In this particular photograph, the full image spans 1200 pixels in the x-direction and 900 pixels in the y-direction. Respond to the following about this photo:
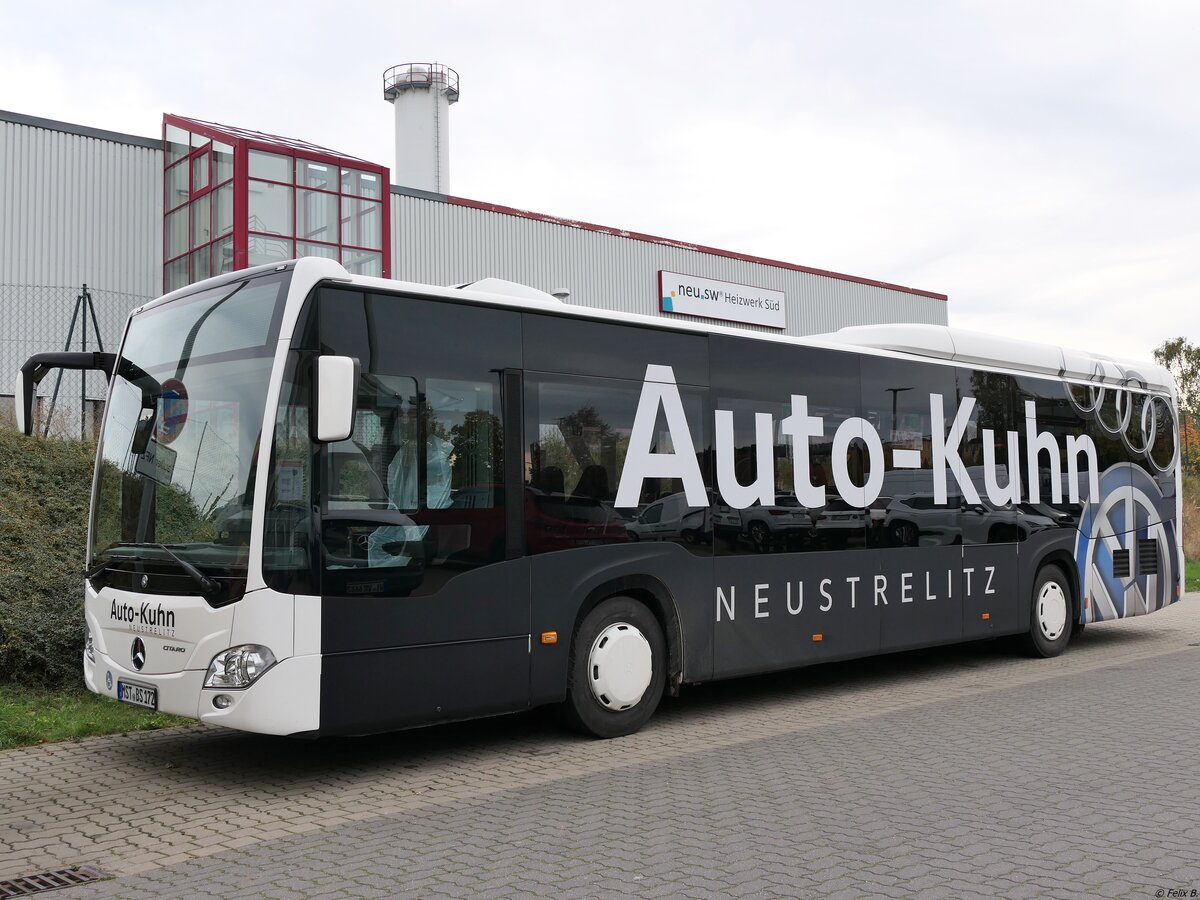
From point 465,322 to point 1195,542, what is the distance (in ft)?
92.2

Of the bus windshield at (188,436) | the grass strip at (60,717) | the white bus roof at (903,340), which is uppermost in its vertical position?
the white bus roof at (903,340)

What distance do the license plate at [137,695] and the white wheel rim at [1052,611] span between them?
28.7 feet

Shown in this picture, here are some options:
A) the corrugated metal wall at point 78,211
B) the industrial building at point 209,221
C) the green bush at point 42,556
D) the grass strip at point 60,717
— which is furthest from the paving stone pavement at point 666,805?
the corrugated metal wall at point 78,211

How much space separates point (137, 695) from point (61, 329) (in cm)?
1228

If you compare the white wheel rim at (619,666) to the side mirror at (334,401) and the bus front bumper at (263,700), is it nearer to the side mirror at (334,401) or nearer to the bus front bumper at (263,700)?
the bus front bumper at (263,700)

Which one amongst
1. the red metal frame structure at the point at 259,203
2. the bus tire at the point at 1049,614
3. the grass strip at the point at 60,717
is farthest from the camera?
the red metal frame structure at the point at 259,203

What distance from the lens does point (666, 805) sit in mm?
6164

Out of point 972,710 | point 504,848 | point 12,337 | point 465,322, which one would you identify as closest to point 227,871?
point 504,848

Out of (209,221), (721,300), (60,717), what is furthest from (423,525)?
(721,300)

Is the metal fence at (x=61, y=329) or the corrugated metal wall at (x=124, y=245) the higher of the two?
the corrugated metal wall at (x=124, y=245)

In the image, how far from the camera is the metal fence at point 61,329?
1384cm

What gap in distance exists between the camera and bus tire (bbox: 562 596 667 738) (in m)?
7.81

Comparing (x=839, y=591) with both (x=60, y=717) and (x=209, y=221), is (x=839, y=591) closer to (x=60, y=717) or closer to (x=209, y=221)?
(x=60, y=717)

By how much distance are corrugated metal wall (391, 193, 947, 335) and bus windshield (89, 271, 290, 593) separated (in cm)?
1798
